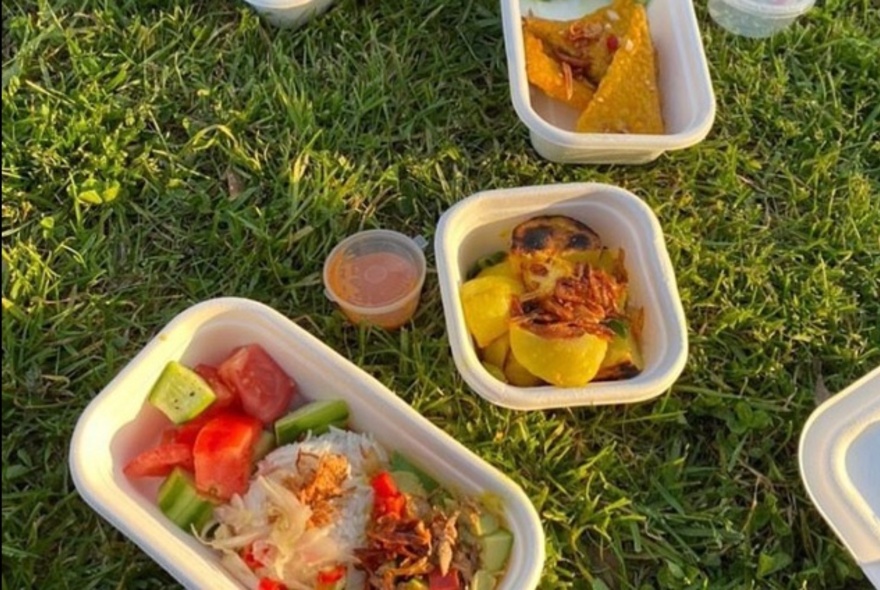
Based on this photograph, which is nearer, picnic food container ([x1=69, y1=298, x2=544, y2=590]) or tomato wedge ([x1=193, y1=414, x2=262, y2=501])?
picnic food container ([x1=69, y1=298, x2=544, y2=590])

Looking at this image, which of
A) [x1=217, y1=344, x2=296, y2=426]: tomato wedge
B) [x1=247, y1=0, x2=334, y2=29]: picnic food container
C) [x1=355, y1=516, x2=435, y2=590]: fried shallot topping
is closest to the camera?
[x1=355, y1=516, x2=435, y2=590]: fried shallot topping

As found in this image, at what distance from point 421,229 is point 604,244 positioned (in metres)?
0.43

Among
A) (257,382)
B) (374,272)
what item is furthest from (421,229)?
(257,382)

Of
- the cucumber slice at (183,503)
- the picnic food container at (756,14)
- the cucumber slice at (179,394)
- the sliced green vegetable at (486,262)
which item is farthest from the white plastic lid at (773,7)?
the cucumber slice at (183,503)

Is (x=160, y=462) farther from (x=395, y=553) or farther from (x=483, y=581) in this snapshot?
(x=483, y=581)

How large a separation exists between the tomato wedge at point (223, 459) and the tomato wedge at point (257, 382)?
0.06 meters

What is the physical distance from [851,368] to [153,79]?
1774 mm

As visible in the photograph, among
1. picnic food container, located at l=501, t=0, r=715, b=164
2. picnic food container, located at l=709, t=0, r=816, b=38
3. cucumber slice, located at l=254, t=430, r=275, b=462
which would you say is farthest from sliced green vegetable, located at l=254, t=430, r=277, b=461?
picnic food container, located at l=709, t=0, r=816, b=38

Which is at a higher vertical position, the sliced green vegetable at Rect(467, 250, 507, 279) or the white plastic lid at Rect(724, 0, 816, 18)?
the white plastic lid at Rect(724, 0, 816, 18)

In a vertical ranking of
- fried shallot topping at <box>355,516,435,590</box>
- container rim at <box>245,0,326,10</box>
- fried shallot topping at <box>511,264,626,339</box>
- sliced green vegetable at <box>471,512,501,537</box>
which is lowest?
sliced green vegetable at <box>471,512,501,537</box>

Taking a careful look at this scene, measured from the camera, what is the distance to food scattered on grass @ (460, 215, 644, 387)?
6.41 ft

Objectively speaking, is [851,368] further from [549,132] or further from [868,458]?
[549,132]

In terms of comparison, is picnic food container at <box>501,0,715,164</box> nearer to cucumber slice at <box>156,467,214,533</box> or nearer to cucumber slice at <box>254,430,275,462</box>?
cucumber slice at <box>254,430,275,462</box>

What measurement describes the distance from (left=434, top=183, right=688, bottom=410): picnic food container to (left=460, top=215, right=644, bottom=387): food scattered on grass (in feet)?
0.11
